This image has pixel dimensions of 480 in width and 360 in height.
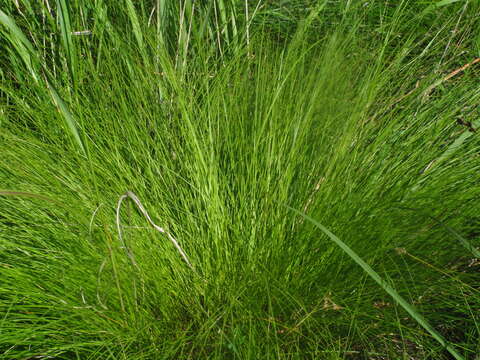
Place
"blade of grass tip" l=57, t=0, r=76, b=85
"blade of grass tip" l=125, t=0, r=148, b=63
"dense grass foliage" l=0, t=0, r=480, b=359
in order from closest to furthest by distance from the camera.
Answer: "dense grass foliage" l=0, t=0, r=480, b=359 → "blade of grass tip" l=57, t=0, r=76, b=85 → "blade of grass tip" l=125, t=0, r=148, b=63

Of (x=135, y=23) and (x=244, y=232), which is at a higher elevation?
(x=135, y=23)

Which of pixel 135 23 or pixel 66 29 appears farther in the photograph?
pixel 135 23

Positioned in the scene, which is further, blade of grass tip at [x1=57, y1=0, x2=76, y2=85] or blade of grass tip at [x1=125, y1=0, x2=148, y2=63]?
blade of grass tip at [x1=125, y1=0, x2=148, y2=63]

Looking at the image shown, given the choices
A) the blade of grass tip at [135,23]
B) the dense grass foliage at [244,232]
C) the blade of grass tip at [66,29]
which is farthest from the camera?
the blade of grass tip at [135,23]

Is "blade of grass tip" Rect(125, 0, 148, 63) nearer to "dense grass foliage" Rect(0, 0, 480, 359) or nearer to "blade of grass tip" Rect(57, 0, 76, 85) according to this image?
"dense grass foliage" Rect(0, 0, 480, 359)

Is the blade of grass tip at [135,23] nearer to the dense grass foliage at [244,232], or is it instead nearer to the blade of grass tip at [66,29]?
the dense grass foliage at [244,232]

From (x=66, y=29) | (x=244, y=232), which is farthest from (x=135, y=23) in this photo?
(x=244, y=232)

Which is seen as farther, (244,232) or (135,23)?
(135,23)

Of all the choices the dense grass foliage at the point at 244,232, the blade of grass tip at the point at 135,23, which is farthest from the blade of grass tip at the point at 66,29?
the blade of grass tip at the point at 135,23

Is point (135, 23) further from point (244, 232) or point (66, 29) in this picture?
point (244, 232)

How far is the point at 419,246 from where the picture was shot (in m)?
0.95

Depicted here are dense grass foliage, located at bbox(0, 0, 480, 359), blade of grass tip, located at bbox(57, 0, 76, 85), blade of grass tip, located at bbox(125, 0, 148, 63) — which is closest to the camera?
dense grass foliage, located at bbox(0, 0, 480, 359)

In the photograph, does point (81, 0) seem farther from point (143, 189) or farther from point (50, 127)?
point (143, 189)

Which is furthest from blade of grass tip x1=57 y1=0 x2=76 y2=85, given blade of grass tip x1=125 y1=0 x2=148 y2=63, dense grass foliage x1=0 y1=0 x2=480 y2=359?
blade of grass tip x1=125 y1=0 x2=148 y2=63
